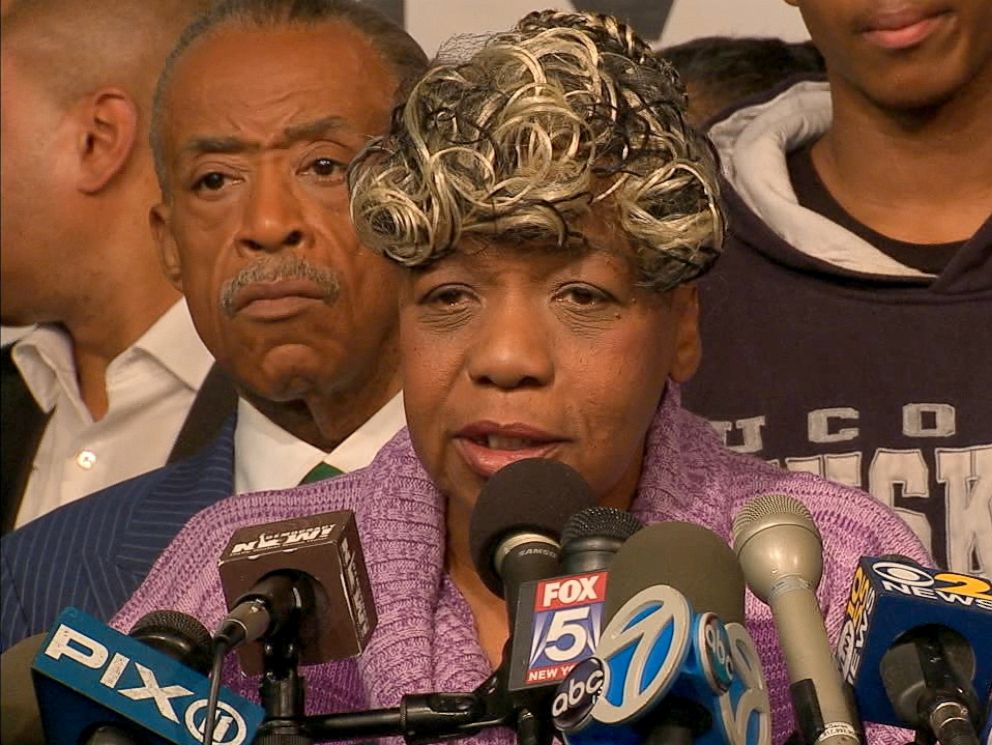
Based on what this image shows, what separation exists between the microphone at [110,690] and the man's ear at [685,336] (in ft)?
2.32

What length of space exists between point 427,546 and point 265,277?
23.9 inches

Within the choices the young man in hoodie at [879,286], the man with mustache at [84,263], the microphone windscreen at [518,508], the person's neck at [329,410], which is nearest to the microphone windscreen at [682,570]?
the microphone windscreen at [518,508]

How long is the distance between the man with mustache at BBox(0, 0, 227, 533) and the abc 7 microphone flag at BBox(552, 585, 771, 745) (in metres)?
1.68

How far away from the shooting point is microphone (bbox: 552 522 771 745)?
4.42ft

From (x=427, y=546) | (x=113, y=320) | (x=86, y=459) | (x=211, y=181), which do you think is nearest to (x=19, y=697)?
(x=427, y=546)

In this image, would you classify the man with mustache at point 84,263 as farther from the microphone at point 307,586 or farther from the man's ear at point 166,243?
the microphone at point 307,586

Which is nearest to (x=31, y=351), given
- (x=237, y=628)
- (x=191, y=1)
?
(x=191, y=1)

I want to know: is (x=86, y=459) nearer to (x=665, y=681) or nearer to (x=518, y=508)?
(x=518, y=508)

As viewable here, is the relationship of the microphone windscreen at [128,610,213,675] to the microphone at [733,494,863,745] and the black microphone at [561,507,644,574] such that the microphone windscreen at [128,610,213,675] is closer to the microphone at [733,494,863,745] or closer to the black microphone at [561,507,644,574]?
the black microphone at [561,507,644,574]

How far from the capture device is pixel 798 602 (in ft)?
4.98

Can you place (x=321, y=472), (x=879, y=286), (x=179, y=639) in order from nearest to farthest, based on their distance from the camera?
1. (x=179, y=639)
2. (x=879, y=286)
3. (x=321, y=472)

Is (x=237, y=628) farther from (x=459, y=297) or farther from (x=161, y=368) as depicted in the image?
(x=161, y=368)

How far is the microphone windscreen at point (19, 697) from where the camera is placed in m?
1.93

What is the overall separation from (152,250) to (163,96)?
1.31 feet
